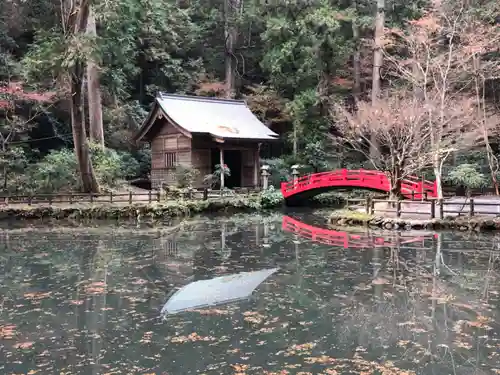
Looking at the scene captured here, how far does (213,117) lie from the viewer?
981 inches

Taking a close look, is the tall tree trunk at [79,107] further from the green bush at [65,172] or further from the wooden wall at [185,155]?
the wooden wall at [185,155]

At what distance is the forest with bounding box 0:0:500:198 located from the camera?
18891 millimetres

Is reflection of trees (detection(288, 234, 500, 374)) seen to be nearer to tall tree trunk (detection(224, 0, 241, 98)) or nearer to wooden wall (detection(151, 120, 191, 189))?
wooden wall (detection(151, 120, 191, 189))

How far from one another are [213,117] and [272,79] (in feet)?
24.6

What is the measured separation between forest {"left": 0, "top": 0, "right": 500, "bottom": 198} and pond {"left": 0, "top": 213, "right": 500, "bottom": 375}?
23.3ft

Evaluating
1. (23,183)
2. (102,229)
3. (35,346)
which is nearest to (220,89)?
(23,183)

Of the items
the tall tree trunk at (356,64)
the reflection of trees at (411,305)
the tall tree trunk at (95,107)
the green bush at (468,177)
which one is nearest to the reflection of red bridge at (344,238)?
the reflection of trees at (411,305)

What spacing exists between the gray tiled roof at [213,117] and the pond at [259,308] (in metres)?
11.0

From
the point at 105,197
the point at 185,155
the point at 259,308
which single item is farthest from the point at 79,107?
the point at 259,308

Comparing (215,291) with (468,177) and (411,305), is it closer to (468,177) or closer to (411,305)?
(411,305)

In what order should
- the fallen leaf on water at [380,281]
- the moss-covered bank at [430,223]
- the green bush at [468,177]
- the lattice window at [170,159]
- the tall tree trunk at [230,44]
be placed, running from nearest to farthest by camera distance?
1. the fallen leaf on water at [380,281]
2. the moss-covered bank at [430,223]
3. the green bush at [468,177]
4. the lattice window at [170,159]
5. the tall tree trunk at [230,44]

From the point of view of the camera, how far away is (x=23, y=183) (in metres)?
20.7

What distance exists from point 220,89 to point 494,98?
640 inches

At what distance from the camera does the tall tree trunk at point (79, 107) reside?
58.4ft
